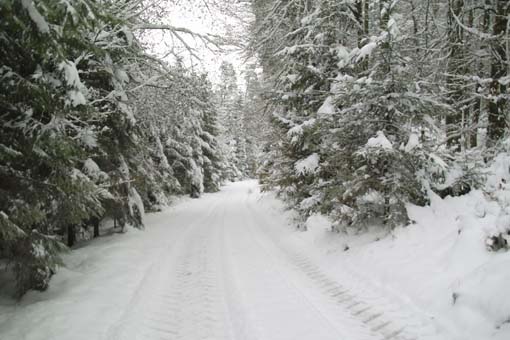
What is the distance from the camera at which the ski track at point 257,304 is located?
421 cm

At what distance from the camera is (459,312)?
3965 millimetres

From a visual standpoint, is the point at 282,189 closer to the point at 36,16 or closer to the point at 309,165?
the point at 309,165

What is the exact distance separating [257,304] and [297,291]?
840 mm

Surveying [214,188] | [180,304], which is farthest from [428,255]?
[214,188]

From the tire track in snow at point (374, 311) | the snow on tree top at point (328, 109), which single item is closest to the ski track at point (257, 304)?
the tire track in snow at point (374, 311)

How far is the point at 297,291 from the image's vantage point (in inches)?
220

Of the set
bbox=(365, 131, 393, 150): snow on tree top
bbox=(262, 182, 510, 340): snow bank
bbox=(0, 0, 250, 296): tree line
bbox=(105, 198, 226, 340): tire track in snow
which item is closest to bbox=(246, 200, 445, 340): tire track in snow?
bbox=(262, 182, 510, 340): snow bank

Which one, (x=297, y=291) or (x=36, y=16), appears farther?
(x=297, y=291)

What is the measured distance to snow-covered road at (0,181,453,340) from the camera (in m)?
4.28

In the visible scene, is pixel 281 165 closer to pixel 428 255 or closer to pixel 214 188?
pixel 428 255

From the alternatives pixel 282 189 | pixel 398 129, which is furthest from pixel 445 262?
pixel 282 189

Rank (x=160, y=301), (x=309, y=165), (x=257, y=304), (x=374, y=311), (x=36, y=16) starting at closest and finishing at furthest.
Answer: (x=36, y=16)
(x=374, y=311)
(x=257, y=304)
(x=160, y=301)
(x=309, y=165)

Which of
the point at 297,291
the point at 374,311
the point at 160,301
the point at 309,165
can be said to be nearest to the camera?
the point at 374,311

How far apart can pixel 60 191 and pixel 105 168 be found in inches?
175
